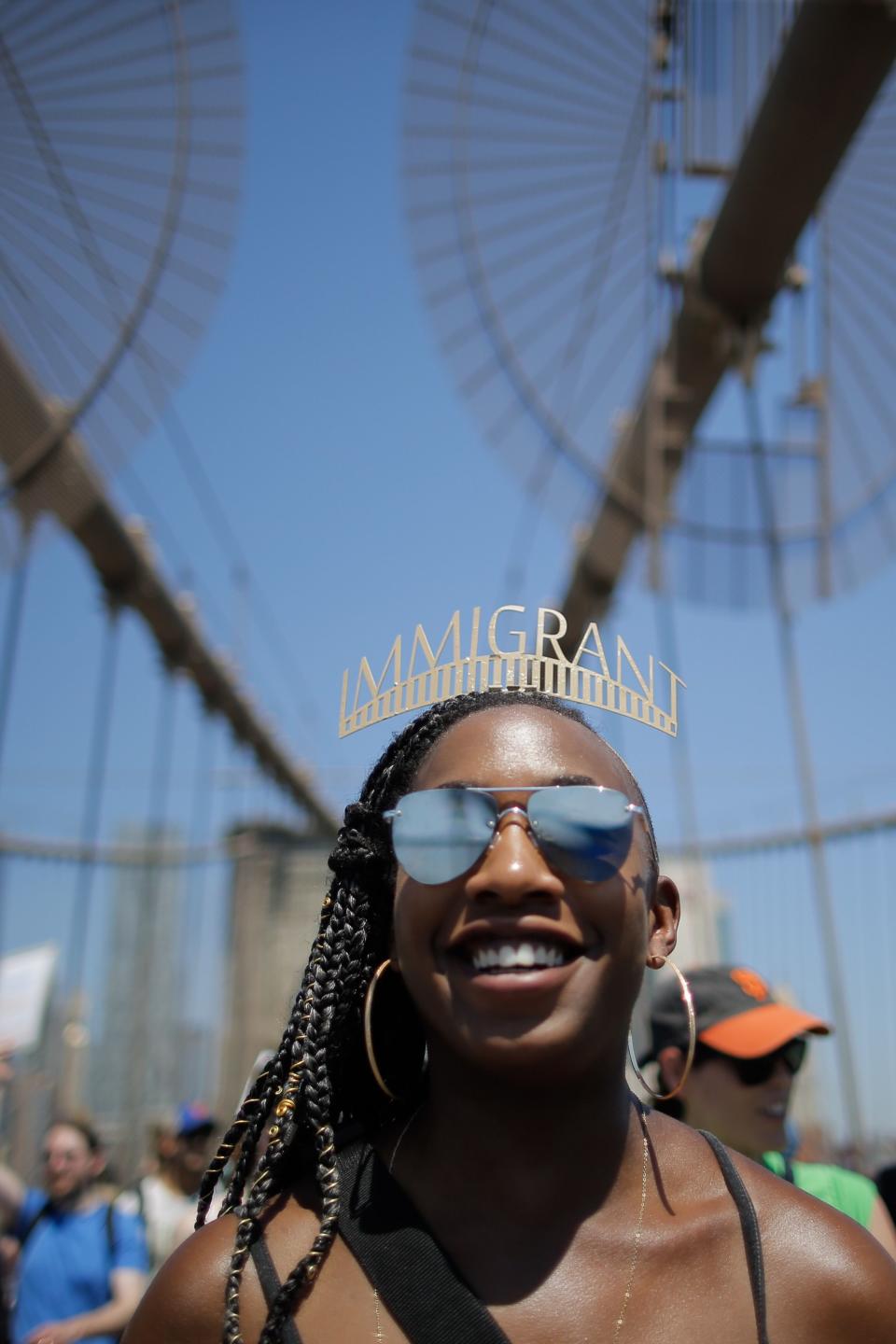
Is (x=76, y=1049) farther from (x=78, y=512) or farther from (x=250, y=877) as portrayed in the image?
(x=250, y=877)

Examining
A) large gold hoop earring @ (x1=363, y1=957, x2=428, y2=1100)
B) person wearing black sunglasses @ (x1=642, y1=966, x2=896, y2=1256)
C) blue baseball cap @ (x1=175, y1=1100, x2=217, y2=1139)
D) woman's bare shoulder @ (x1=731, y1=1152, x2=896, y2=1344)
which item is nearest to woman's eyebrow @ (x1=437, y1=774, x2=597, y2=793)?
large gold hoop earring @ (x1=363, y1=957, x2=428, y2=1100)

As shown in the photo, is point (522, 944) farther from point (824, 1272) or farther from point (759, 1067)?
point (759, 1067)

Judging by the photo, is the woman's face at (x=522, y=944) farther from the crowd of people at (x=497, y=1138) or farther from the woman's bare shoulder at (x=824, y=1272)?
the woman's bare shoulder at (x=824, y=1272)

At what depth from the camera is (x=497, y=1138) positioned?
1.44 metres

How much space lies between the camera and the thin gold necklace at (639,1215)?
1.34 metres

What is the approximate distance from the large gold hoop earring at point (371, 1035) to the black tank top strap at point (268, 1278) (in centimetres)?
22

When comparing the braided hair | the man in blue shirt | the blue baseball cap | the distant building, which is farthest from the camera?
the distant building

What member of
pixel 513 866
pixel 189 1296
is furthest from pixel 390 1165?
pixel 513 866

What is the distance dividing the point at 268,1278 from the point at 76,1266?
3534mm

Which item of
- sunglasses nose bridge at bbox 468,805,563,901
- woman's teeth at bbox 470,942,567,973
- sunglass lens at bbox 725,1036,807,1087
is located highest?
sunglasses nose bridge at bbox 468,805,563,901

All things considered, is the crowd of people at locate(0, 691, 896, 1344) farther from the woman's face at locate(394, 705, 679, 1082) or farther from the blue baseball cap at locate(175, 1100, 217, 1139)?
the blue baseball cap at locate(175, 1100, 217, 1139)

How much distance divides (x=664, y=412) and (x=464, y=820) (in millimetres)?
6361

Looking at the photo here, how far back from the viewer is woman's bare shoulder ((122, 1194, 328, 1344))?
1.35 meters

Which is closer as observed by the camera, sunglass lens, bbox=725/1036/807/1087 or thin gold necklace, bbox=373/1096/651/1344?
thin gold necklace, bbox=373/1096/651/1344
